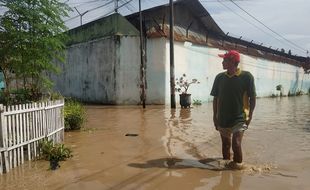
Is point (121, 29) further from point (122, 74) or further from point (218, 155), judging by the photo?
point (218, 155)

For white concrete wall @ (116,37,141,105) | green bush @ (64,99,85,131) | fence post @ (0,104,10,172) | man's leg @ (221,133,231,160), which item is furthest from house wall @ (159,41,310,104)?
fence post @ (0,104,10,172)

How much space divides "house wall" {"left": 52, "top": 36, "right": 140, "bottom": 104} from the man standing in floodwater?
1618 cm

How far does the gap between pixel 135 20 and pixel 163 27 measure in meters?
2.02

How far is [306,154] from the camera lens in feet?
28.2

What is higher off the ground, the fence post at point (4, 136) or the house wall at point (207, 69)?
the house wall at point (207, 69)

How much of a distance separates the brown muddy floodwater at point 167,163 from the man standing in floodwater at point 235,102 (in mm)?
553

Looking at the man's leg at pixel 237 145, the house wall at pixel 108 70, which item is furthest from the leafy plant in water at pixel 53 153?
the house wall at pixel 108 70

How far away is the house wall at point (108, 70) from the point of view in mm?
23391

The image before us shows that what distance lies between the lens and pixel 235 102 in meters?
7.20

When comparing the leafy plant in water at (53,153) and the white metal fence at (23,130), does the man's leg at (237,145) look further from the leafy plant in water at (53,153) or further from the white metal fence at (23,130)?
the white metal fence at (23,130)

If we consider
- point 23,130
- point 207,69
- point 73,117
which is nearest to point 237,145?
point 23,130

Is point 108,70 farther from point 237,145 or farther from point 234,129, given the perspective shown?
point 237,145

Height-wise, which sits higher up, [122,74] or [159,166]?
[122,74]

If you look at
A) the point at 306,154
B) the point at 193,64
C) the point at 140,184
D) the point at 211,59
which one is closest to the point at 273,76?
the point at 211,59
